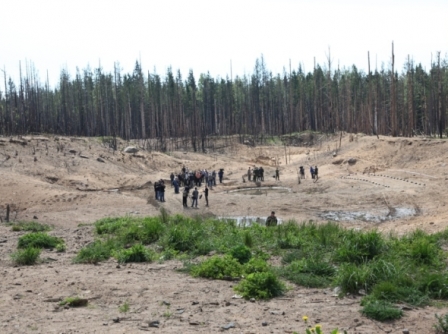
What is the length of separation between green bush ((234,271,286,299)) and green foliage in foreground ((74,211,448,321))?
2 cm

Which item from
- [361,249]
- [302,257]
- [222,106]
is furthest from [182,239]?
[222,106]

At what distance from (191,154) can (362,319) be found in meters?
54.5

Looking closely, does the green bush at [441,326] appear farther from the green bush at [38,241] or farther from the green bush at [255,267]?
the green bush at [38,241]

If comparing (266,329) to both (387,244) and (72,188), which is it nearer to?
(387,244)

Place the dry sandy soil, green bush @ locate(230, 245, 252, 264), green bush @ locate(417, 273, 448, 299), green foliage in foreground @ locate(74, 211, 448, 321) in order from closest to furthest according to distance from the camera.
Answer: the dry sandy soil → green bush @ locate(417, 273, 448, 299) → green foliage in foreground @ locate(74, 211, 448, 321) → green bush @ locate(230, 245, 252, 264)

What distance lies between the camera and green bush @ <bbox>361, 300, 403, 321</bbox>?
823 cm

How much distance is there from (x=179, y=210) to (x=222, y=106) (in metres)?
60.1

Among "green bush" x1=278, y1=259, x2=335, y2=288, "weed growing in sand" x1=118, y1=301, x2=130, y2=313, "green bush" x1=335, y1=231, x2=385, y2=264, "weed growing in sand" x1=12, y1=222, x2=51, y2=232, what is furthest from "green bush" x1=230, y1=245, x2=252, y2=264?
"weed growing in sand" x1=12, y1=222, x2=51, y2=232

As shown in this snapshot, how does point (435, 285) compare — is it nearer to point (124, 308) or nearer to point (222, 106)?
point (124, 308)

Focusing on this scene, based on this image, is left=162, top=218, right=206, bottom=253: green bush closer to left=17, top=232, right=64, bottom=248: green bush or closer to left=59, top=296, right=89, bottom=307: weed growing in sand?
left=17, top=232, right=64, bottom=248: green bush

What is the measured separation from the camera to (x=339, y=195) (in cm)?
3225

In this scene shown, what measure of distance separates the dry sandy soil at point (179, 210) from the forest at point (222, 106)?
28.2 ft

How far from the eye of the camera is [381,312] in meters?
8.27

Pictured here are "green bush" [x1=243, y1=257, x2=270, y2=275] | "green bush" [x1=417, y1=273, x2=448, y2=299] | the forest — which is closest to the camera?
"green bush" [x1=417, y1=273, x2=448, y2=299]
